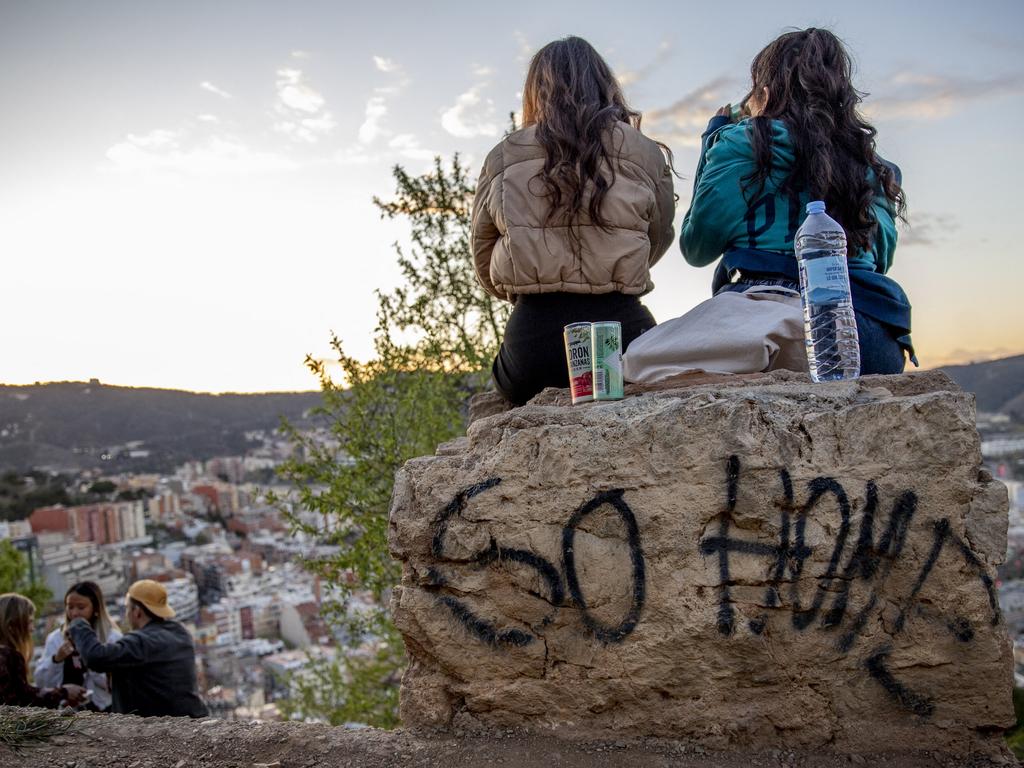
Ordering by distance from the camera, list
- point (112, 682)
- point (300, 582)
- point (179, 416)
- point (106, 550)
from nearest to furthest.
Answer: point (112, 682) < point (179, 416) < point (106, 550) < point (300, 582)

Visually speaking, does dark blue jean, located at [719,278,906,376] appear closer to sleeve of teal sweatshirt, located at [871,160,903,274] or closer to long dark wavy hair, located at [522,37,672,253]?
sleeve of teal sweatshirt, located at [871,160,903,274]

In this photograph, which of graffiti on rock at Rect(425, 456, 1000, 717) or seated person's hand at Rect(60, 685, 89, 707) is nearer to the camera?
graffiti on rock at Rect(425, 456, 1000, 717)

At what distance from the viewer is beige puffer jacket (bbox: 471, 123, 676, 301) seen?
302 cm

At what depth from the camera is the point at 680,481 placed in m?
2.41

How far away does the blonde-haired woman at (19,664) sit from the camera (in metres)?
4.14

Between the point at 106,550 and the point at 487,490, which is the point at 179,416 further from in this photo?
the point at 487,490

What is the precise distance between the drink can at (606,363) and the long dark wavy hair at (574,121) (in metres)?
0.49

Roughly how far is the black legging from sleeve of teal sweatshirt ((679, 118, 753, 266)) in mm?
357

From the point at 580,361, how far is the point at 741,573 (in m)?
0.85

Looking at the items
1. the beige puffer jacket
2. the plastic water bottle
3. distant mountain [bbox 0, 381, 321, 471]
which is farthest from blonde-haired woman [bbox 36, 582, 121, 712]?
distant mountain [bbox 0, 381, 321, 471]

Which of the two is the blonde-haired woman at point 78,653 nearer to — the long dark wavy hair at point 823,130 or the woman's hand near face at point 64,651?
the woman's hand near face at point 64,651

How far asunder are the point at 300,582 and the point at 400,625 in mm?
23969

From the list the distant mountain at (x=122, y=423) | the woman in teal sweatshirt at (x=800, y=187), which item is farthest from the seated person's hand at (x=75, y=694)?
the distant mountain at (x=122, y=423)

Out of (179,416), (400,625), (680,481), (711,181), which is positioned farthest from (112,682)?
(179,416)
